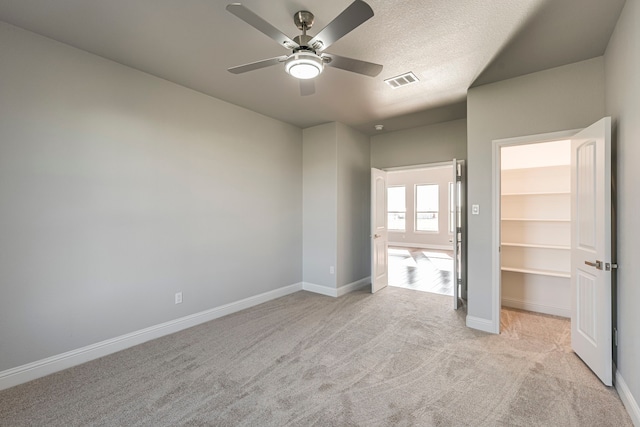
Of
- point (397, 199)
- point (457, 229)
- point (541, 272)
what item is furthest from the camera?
point (397, 199)

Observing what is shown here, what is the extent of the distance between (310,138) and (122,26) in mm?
2979

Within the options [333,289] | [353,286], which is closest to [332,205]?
[333,289]

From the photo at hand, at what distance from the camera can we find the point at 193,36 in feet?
7.68

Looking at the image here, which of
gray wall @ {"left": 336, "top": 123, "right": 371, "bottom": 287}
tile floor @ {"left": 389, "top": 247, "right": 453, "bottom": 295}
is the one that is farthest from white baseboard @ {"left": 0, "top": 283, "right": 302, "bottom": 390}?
tile floor @ {"left": 389, "top": 247, "right": 453, "bottom": 295}

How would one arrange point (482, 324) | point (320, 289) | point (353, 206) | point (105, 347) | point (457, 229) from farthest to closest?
1. point (353, 206)
2. point (320, 289)
3. point (457, 229)
4. point (482, 324)
5. point (105, 347)

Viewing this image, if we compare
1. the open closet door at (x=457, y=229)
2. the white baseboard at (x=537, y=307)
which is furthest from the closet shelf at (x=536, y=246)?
the white baseboard at (x=537, y=307)

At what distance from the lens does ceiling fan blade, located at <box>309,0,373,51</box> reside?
1.45 m

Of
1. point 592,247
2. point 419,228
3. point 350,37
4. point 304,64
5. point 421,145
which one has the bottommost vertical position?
point 419,228

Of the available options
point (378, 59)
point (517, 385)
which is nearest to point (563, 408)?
point (517, 385)

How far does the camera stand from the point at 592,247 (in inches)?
91.6

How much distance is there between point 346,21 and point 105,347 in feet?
11.2

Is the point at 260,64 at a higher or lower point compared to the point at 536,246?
higher

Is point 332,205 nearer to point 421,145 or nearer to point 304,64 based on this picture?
point 421,145

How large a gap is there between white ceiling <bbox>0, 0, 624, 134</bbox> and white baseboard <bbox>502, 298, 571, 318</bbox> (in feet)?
9.63
